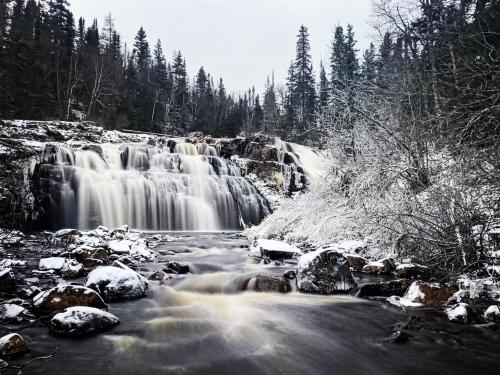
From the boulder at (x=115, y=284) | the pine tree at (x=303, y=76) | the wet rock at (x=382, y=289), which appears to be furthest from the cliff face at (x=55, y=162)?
the pine tree at (x=303, y=76)

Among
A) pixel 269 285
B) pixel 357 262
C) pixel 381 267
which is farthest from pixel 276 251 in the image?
pixel 381 267

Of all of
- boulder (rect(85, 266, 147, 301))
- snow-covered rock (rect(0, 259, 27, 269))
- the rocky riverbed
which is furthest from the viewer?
snow-covered rock (rect(0, 259, 27, 269))

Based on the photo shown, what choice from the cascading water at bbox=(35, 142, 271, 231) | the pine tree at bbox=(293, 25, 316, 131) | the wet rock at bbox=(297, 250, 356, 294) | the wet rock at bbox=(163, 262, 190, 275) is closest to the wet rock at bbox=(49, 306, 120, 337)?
the wet rock at bbox=(163, 262, 190, 275)

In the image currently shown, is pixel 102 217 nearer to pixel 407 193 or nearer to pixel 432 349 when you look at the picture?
pixel 407 193

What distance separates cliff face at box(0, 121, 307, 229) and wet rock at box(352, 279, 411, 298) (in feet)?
32.7

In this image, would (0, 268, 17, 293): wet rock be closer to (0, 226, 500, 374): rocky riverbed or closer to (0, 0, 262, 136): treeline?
(0, 226, 500, 374): rocky riverbed

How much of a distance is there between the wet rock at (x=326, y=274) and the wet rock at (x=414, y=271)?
3.83 ft

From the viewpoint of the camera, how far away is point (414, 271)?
745cm

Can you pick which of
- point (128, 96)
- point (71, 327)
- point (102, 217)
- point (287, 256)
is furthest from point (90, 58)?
point (71, 327)

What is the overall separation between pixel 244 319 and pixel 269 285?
1.60m

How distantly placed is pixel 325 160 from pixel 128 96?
115 feet

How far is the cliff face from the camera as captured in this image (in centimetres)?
1389

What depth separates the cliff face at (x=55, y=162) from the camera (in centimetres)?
1389

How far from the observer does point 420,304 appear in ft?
19.6
